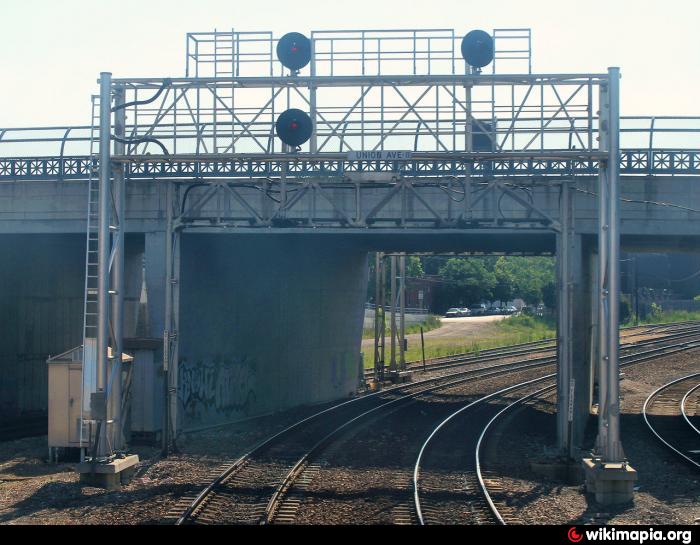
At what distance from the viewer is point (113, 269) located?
15492 mm

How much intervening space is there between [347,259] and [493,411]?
7147 millimetres

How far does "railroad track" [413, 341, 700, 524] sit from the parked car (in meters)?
52.0

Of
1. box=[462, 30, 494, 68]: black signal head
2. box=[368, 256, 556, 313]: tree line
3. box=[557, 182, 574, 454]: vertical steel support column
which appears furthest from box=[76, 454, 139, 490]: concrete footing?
box=[368, 256, 556, 313]: tree line

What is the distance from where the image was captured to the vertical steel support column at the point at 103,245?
14.6 meters

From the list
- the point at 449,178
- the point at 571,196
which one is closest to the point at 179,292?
the point at 449,178

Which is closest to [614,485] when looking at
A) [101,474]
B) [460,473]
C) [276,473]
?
[460,473]

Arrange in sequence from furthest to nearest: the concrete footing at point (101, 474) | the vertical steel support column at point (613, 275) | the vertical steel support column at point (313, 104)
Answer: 1. the vertical steel support column at point (313, 104)
2. the concrete footing at point (101, 474)
3. the vertical steel support column at point (613, 275)

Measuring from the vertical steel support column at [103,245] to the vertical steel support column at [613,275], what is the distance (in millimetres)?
8731

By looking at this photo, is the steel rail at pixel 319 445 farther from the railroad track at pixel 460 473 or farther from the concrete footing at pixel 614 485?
the concrete footing at pixel 614 485

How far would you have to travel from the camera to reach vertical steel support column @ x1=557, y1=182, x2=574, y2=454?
17.6 m

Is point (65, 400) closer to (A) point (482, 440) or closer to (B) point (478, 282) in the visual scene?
(A) point (482, 440)

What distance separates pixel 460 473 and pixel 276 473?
3505 mm

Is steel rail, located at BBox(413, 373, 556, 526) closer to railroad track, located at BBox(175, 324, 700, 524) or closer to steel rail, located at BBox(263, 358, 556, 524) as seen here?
railroad track, located at BBox(175, 324, 700, 524)

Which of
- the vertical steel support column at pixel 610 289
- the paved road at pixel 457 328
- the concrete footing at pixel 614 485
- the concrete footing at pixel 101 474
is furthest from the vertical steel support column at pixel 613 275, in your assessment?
the paved road at pixel 457 328
